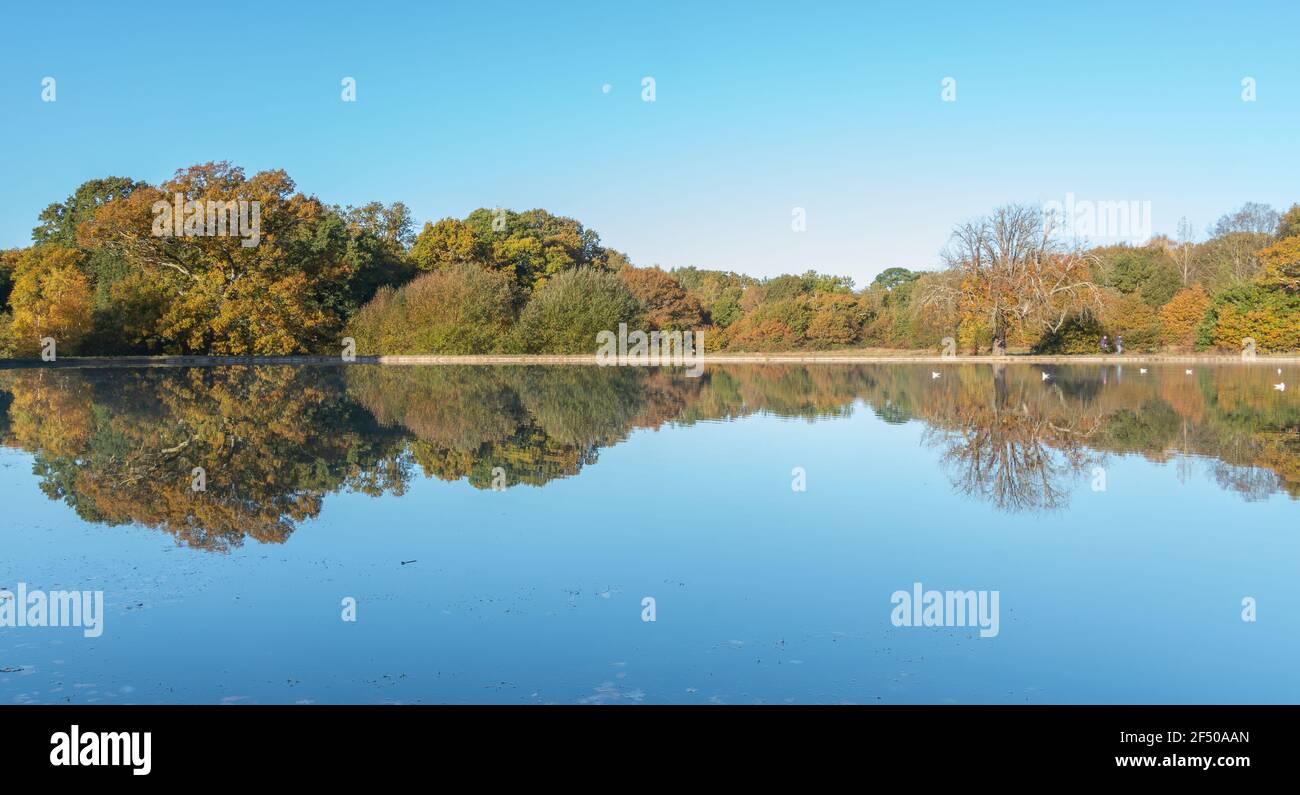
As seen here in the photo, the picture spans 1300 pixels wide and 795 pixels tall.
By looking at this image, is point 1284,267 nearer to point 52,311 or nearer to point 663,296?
point 663,296

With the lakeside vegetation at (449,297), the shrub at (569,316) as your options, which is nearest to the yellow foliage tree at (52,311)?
the lakeside vegetation at (449,297)

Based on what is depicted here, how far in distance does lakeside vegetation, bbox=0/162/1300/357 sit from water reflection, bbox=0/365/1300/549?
10789mm

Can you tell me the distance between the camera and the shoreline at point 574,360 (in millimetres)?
33719

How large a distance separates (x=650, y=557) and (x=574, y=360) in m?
30.7

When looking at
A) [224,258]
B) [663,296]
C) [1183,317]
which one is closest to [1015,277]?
[1183,317]

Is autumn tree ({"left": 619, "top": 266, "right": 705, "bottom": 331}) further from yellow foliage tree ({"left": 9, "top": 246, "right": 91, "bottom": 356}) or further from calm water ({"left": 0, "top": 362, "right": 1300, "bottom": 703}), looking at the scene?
calm water ({"left": 0, "top": 362, "right": 1300, "bottom": 703})

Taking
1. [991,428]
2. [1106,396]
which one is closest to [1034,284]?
[1106,396]

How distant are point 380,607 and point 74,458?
766 centimetres

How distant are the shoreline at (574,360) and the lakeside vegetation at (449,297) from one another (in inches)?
45.1

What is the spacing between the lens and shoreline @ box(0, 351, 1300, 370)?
3372cm

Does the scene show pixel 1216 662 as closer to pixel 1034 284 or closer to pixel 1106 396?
pixel 1106 396

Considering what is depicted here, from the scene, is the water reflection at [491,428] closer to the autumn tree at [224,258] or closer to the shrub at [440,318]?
the autumn tree at [224,258]

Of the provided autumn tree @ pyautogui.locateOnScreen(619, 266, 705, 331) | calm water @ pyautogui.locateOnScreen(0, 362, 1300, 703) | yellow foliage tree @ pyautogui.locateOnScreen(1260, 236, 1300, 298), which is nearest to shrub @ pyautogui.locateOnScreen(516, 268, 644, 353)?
autumn tree @ pyautogui.locateOnScreen(619, 266, 705, 331)

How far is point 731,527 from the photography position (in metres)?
7.59
